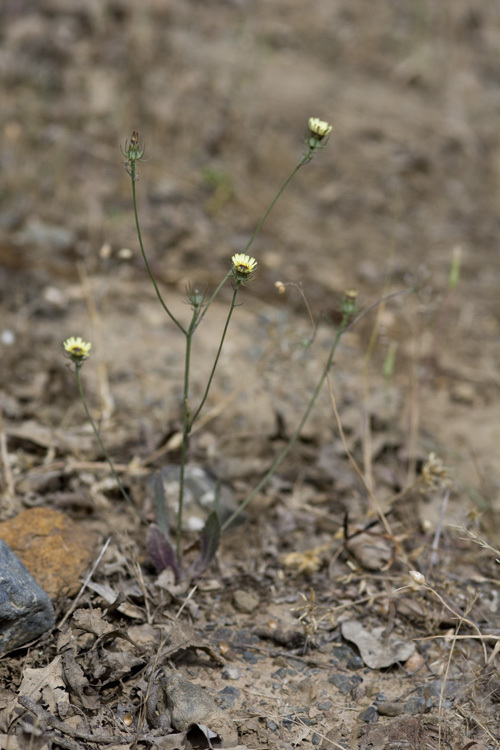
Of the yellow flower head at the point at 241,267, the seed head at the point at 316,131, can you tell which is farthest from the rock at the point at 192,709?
the seed head at the point at 316,131

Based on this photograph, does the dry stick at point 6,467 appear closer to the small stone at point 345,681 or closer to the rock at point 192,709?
the rock at point 192,709

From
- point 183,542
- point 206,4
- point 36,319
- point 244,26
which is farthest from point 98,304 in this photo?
point 206,4

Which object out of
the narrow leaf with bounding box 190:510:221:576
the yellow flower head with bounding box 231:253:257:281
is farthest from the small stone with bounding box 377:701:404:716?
the yellow flower head with bounding box 231:253:257:281

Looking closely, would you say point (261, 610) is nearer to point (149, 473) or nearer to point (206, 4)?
point (149, 473)

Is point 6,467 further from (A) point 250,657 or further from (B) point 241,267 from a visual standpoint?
(B) point 241,267

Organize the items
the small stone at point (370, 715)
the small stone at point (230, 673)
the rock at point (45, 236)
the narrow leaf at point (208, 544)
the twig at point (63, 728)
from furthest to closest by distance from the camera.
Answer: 1. the rock at point (45, 236)
2. the narrow leaf at point (208, 544)
3. the small stone at point (230, 673)
4. the small stone at point (370, 715)
5. the twig at point (63, 728)

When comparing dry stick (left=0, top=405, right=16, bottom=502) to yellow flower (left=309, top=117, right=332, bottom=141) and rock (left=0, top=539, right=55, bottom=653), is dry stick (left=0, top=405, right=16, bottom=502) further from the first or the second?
yellow flower (left=309, top=117, right=332, bottom=141)
